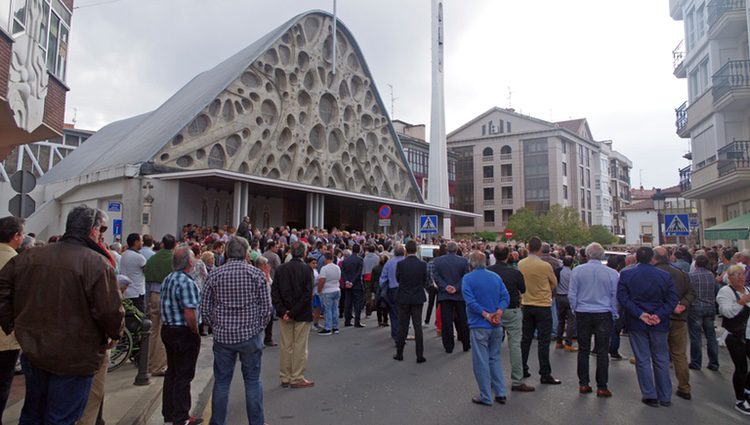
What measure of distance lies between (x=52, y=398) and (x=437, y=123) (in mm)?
39647

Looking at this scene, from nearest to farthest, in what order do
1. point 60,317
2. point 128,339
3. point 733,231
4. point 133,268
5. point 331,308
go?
1. point 60,317
2. point 128,339
3. point 133,268
4. point 331,308
5. point 733,231

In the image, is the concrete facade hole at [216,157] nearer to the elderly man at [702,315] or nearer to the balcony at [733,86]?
the elderly man at [702,315]

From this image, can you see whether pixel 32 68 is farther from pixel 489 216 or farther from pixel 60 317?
pixel 489 216

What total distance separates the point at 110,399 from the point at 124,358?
1.68 m

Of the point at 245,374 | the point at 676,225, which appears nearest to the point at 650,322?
the point at 245,374

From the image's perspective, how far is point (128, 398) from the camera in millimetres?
5895

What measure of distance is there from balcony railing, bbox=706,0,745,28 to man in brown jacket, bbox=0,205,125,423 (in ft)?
80.4

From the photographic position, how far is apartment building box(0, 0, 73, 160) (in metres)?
8.77

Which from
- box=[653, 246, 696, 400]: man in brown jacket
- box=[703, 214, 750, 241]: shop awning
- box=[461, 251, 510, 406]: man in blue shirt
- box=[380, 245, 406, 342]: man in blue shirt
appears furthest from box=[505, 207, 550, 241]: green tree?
box=[461, 251, 510, 406]: man in blue shirt

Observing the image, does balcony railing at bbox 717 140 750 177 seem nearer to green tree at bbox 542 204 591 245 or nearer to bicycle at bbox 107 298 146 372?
bicycle at bbox 107 298 146 372

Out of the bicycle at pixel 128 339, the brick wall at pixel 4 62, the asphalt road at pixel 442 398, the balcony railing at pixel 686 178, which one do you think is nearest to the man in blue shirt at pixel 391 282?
the asphalt road at pixel 442 398

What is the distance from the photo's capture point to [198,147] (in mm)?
25562

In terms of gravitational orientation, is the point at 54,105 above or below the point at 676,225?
above

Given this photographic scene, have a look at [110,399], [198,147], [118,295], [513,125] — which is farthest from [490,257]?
[513,125]
